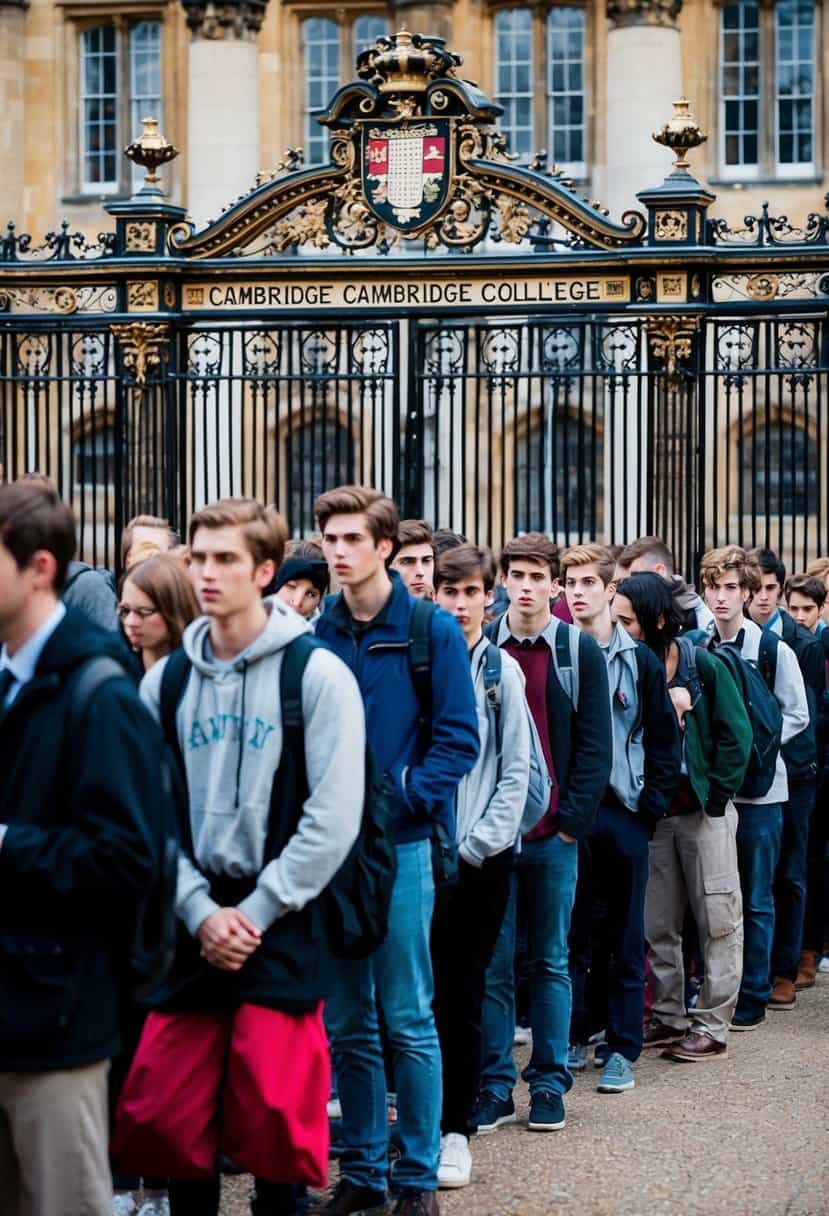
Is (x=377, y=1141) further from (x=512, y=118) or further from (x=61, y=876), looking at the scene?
(x=512, y=118)

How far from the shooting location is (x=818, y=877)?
10758 millimetres

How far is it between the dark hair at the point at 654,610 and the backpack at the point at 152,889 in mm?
3936

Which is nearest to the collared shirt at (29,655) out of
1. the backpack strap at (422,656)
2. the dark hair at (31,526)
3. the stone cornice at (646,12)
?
the dark hair at (31,526)

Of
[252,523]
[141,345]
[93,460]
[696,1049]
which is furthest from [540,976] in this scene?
[93,460]

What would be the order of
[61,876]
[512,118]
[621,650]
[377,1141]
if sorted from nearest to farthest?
[61,876]
[377,1141]
[621,650]
[512,118]

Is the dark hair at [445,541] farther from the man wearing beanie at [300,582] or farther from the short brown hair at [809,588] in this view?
the short brown hair at [809,588]

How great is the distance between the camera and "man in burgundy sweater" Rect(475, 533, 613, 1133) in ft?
25.4

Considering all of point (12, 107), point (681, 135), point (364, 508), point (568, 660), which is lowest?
point (568, 660)

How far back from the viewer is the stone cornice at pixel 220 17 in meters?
29.0

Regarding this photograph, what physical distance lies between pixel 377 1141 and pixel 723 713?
292 cm

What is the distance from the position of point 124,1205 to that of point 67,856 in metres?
2.26

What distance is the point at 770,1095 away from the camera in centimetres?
818

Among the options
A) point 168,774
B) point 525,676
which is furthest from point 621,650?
point 168,774

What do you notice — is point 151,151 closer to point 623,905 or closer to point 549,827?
point 623,905
